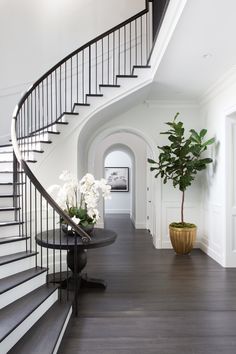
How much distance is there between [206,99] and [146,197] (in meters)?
3.86

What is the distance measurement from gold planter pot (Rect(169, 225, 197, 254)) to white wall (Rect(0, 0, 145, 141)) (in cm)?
422

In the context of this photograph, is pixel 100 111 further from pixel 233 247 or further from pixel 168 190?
pixel 233 247

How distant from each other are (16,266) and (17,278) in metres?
0.21

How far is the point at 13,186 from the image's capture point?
388cm

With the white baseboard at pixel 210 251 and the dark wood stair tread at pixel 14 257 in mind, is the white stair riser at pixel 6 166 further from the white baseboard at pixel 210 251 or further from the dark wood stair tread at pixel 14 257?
the white baseboard at pixel 210 251

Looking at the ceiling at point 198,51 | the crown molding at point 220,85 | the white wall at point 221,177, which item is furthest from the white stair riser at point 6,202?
the crown molding at point 220,85

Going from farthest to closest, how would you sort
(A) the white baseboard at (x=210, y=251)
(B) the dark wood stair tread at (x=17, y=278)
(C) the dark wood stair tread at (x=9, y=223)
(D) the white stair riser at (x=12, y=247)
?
(A) the white baseboard at (x=210, y=251) < (C) the dark wood stair tread at (x=9, y=223) < (D) the white stair riser at (x=12, y=247) < (B) the dark wood stair tread at (x=17, y=278)

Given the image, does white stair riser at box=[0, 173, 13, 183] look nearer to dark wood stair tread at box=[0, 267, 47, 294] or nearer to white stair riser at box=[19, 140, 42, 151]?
white stair riser at box=[19, 140, 42, 151]

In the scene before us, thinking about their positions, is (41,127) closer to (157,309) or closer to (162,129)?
(162,129)

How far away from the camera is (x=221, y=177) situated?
4.70 meters

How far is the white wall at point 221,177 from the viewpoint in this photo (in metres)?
4.48

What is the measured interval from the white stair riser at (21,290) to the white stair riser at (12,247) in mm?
455

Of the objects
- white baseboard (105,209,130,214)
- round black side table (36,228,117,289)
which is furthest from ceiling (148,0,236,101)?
white baseboard (105,209,130,214)

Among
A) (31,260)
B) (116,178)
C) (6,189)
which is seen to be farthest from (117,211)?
(31,260)
